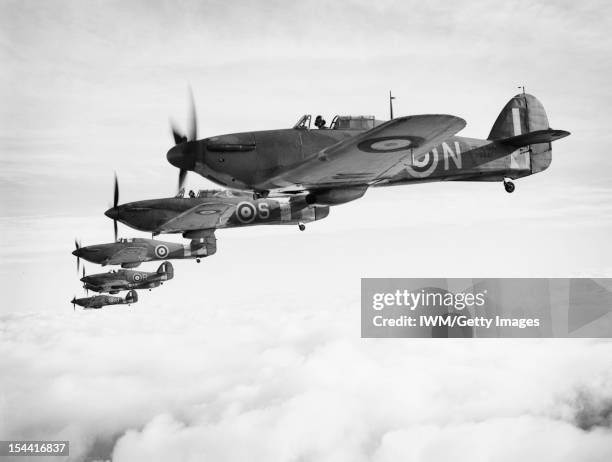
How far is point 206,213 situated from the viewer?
1254 inches

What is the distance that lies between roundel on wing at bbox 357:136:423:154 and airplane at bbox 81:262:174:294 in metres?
44.6

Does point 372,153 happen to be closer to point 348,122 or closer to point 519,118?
point 348,122

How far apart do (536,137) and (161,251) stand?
3210 centimetres

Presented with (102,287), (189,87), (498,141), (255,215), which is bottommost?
(102,287)

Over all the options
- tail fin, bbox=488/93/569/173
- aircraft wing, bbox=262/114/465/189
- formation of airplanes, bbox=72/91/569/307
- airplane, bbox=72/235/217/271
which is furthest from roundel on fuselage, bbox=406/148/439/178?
airplane, bbox=72/235/217/271

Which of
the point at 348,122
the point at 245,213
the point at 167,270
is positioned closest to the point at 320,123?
the point at 348,122

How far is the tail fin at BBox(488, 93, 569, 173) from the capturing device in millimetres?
18000

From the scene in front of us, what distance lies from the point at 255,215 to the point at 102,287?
28981mm

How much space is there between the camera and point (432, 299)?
25203mm

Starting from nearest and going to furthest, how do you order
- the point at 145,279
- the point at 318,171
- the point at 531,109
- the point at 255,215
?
the point at 318,171 → the point at 531,109 → the point at 255,215 → the point at 145,279

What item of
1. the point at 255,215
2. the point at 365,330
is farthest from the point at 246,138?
the point at 255,215

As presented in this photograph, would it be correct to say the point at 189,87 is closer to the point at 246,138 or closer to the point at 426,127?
the point at 246,138

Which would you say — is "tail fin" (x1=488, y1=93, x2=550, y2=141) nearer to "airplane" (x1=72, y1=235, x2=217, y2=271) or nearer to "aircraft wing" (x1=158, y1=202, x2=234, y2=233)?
"aircraft wing" (x1=158, y1=202, x2=234, y2=233)

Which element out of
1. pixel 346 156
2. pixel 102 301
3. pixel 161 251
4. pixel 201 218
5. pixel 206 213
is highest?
pixel 346 156
